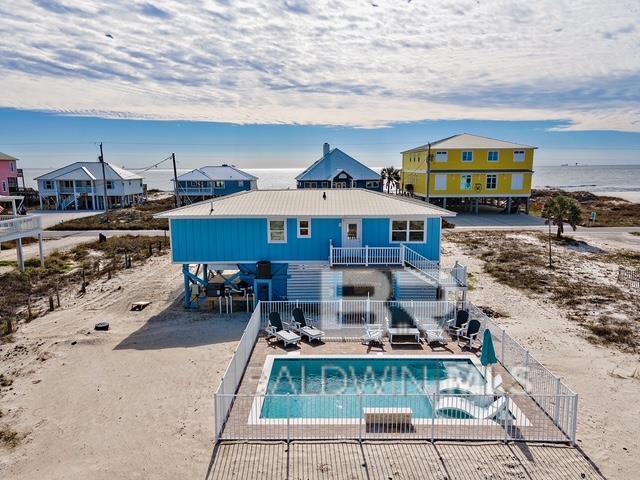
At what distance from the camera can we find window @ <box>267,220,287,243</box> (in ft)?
68.2

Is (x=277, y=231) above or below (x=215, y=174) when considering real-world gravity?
below

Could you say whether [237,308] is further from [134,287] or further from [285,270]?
[134,287]

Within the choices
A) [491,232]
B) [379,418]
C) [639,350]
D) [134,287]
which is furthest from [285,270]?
[491,232]

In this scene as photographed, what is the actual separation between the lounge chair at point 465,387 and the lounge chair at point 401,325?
296cm

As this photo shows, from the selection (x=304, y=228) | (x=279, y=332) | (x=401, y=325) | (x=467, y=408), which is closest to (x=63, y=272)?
(x=304, y=228)

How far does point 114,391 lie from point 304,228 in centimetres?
1053

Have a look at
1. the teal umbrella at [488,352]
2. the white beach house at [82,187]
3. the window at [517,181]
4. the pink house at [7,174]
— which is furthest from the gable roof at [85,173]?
the teal umbrella at [488,352]

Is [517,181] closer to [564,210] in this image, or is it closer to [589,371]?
[564,210]

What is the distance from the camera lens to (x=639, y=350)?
16.0 meters

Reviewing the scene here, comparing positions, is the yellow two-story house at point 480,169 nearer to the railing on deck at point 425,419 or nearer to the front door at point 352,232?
the front door at point 352,232

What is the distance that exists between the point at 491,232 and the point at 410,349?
27751 millimetres

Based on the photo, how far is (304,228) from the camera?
822 inches

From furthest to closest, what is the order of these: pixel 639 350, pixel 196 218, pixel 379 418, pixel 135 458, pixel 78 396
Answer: pixel 196 218, pixel 639 350, pixel 78 396, pixel 379 418, pixel 135 458

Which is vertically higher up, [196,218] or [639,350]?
[196,218]
